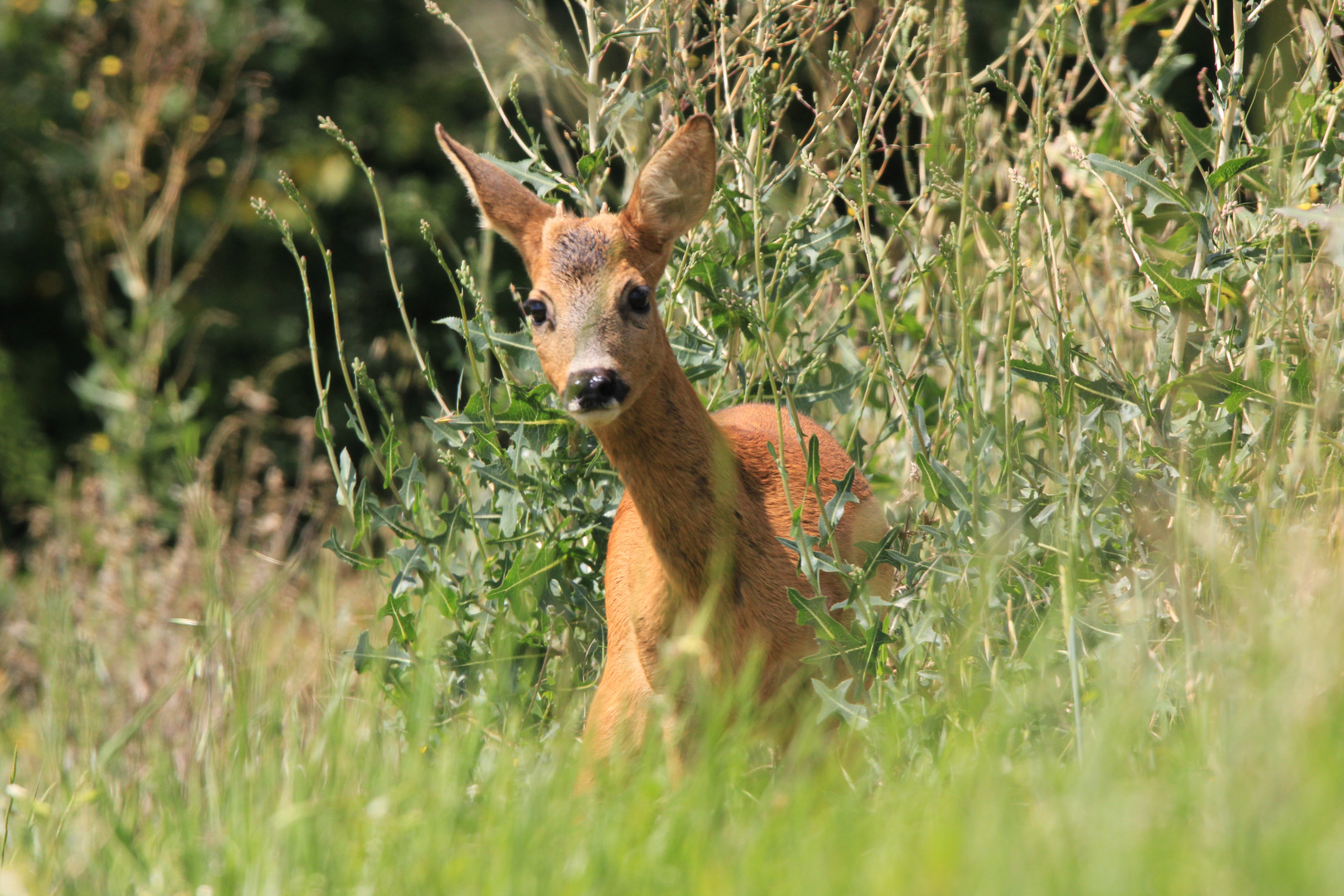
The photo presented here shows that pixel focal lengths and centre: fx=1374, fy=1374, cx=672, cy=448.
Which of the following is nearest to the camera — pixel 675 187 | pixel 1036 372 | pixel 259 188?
pixel 1036 372

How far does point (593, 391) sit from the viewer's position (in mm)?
2750

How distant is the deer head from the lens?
2.83m

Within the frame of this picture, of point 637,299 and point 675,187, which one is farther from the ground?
point 675,187

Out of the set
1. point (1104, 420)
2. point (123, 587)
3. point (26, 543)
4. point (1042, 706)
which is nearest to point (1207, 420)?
point (1104, 420)

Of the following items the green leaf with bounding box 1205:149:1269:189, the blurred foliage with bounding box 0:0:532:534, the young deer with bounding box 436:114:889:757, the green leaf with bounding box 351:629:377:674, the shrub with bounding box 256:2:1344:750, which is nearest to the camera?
the shrub with bounding box 256:2:1344:750

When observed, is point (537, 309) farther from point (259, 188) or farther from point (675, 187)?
point (259, 188)

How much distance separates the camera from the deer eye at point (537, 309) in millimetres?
3070

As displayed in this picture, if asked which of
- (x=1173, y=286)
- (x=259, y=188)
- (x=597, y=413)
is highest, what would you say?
(x=1173, y=286)

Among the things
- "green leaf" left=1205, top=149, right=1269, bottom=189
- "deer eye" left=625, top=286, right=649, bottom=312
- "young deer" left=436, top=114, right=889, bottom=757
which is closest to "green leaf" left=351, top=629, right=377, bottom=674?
"young deer" left=436, top=114, right=889, bottom=757

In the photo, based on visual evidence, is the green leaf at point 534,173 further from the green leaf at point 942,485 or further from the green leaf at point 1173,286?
the green leaf at point 1173,286

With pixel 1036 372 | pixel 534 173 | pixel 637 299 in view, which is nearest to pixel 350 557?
pixel 637 299

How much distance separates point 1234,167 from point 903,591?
1.03 meters

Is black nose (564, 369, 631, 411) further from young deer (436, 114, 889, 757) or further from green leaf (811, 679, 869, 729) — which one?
green leaf (811, 679, 869, 729)


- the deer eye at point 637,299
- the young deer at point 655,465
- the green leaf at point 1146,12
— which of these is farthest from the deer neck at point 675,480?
the green leaf at point 1146,12
